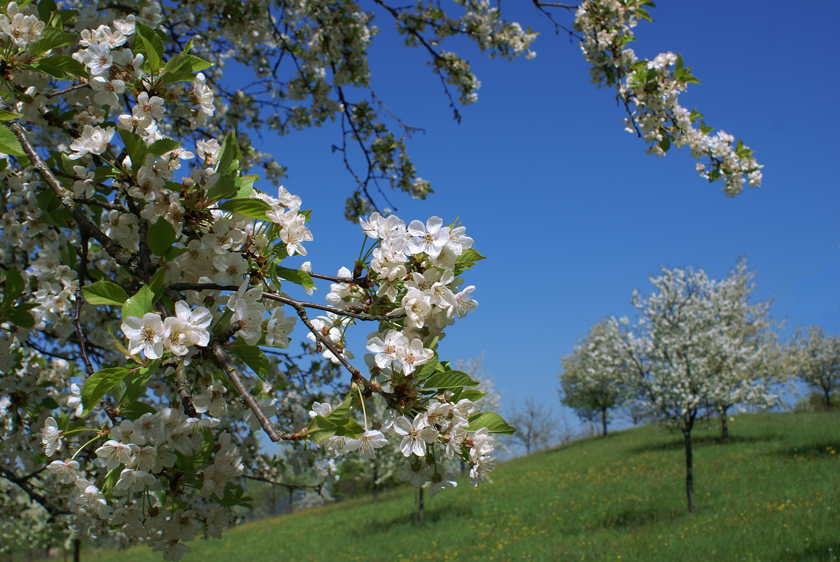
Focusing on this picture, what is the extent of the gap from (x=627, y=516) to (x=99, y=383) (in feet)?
35.9

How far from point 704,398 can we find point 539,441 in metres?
30.7

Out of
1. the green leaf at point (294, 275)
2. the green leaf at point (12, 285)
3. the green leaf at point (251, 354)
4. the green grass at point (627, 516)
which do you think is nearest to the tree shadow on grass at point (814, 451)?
the green grass at point (627, 516)

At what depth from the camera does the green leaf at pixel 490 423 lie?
1.25m

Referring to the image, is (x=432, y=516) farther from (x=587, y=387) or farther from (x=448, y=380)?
(x=587, y=387)

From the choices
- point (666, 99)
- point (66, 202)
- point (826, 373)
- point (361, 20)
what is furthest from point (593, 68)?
point (826, 373)

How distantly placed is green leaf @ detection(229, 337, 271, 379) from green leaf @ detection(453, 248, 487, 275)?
22.7 inches

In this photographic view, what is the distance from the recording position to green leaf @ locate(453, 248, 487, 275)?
1.34m

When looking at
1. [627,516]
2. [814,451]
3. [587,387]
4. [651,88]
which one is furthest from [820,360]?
[651,88]

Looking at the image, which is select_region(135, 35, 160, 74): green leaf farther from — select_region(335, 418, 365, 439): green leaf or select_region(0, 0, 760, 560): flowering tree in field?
select_region(335, 418, 365, 439): green leaf

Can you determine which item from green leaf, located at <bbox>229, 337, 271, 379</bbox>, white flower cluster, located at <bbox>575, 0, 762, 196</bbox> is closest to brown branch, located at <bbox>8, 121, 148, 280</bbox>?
green leaf, located at <bbox>229, 337, 271, 379</bbox>

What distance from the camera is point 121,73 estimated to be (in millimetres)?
1557

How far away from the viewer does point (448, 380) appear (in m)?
1.21

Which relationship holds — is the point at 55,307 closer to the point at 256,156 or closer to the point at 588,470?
the point at 256,156

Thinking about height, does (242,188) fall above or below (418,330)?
above
